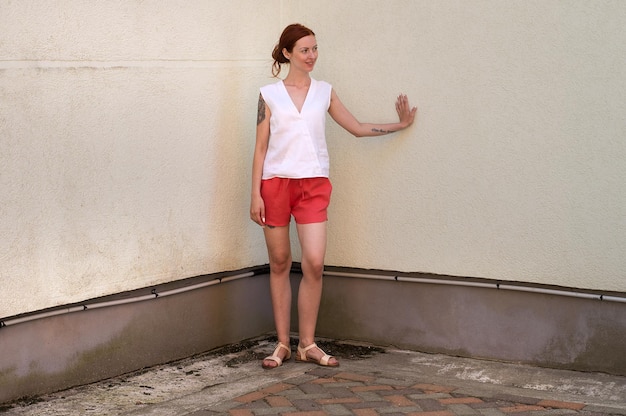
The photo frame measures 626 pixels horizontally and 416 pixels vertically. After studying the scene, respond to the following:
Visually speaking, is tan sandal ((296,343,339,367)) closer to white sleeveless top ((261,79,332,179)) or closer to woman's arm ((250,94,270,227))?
woman's arm ((250,94,270,227))

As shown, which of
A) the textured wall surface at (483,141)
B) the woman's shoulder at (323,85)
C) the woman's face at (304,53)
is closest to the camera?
the textured wall surface at (483,141)

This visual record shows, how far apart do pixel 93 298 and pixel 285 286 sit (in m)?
1.20

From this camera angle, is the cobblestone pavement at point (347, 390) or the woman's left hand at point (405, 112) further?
the woman's left hand at point (405, 112)

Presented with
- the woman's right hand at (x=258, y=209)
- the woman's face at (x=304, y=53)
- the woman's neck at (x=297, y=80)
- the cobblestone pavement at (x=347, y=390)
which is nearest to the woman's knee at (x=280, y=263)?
the woman's right hand at (x=258, y=209)

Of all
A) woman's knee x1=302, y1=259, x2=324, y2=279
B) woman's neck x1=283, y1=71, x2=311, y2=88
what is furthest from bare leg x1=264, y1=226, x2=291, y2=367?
woman's neck x1=283, y1=71, x2=311, y2=88

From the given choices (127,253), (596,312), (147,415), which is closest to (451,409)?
(596,312)

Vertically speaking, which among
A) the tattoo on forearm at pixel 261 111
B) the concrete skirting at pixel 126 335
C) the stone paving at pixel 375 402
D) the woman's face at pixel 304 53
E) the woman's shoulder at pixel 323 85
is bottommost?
the stone paving at pixel 375 402

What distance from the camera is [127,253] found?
18.6 ft

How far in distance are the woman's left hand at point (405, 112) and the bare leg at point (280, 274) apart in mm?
946

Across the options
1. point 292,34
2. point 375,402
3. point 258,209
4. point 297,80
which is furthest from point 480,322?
point 292,34

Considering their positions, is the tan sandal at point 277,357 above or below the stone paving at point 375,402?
above

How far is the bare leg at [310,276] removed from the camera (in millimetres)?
5891

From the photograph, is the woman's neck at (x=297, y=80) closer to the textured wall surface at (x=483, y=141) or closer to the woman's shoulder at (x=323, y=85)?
the woman's shoulder at (x=323, y=85)

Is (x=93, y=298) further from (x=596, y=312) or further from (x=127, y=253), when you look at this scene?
(x=596, y=312)
